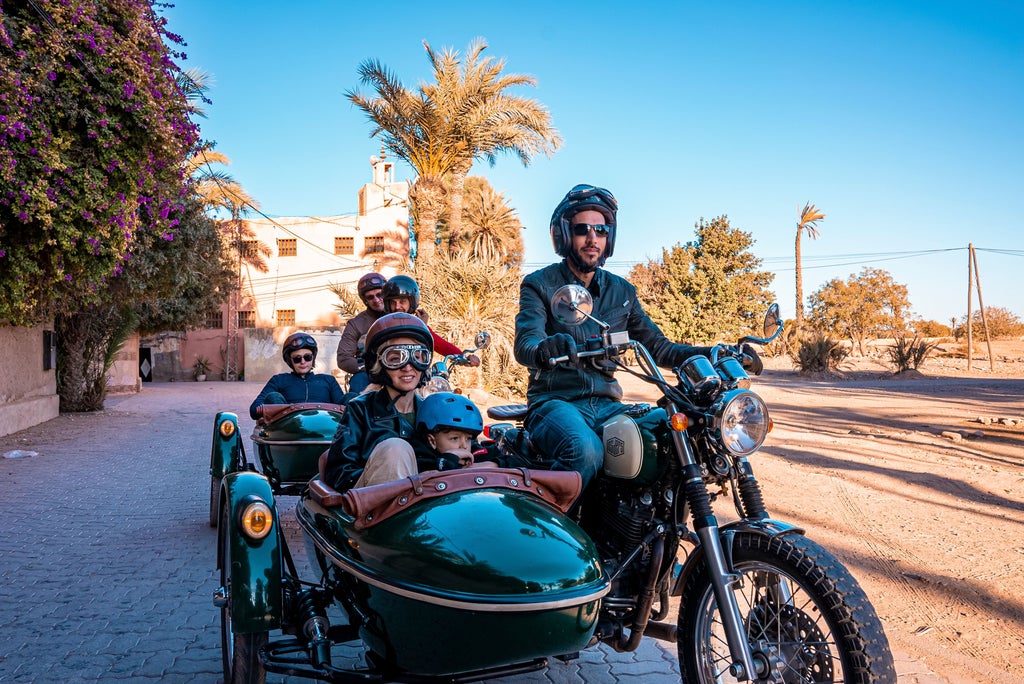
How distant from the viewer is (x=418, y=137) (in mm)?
23328

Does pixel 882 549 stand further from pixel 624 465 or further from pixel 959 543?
pixel 624 465

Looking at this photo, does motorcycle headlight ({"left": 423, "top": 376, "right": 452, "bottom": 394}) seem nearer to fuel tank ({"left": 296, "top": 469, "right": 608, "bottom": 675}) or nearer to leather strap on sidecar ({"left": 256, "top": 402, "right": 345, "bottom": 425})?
leather strap on sidecar ({"left": 256, "top": 402, "right": 345, "bottom": 425})

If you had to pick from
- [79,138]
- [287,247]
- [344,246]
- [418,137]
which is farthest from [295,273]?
[79,138]

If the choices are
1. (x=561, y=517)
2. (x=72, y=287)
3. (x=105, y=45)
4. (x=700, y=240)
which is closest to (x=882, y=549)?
(x=561, y=517)

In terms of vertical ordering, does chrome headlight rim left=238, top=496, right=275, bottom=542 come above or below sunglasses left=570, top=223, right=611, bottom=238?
below

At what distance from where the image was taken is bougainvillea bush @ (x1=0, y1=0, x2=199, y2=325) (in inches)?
368

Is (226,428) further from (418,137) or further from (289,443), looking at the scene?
(418,137)

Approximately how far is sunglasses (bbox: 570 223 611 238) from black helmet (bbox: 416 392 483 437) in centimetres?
110

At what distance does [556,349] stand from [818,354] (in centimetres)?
3226

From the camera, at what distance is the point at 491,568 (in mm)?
2266

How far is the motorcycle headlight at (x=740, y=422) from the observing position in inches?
106

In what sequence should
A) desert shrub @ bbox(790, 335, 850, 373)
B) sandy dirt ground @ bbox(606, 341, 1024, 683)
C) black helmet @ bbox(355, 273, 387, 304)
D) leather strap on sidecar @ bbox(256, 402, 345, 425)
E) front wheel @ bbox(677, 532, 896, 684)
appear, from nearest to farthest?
front wheel @ bbox(677, 532, 896, 684) < sandy dirt ground @ bbox(606, 341, 1024, 683) < leather strap on sidecar @ bbox(256, 402, 345, 425) < black helmet @ bbox(355, 273, 387, 304) < desert shrub @ bbox(790, 335, 850, 373)

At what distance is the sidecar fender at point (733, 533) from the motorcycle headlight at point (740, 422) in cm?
25

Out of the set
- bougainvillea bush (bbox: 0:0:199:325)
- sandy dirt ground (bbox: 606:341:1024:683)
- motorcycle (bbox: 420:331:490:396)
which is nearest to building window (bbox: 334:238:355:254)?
bougainvillea bush (bbox: 0:0:199:325)
